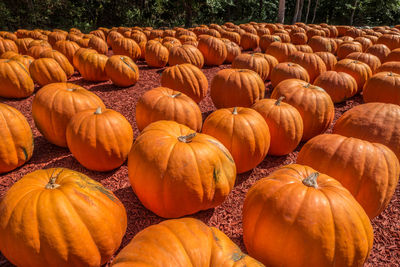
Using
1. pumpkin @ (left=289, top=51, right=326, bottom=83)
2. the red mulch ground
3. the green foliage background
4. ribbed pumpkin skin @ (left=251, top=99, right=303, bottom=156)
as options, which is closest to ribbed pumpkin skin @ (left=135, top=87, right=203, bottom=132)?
the red mulch ground

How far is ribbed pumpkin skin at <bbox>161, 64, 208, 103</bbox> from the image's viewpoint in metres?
5.13

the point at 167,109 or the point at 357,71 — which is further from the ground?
the point at 167,109

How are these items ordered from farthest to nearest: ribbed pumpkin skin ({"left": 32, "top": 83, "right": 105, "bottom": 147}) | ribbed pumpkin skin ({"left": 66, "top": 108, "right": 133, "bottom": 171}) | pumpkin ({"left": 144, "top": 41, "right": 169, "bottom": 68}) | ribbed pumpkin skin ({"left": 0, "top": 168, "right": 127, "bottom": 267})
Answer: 1. pumpkin ({"left": 144, "top": 41, "right": 169, "bottom": 68})
2. ribbed pumpkin skin ({"left": 32, "top": 83, "right": 105, "bottom": 147})
3. ribbed pumpkin skin ({"left": 66, "top": 108, "right": 133, "bottom": 171})
4. ribbed pumpkin skin ({"left": 0, "top": 168, "right": 127, "bottom": 267})

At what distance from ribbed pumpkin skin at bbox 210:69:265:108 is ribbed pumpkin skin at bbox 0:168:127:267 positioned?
10.7ft

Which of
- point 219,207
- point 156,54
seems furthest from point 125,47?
point 219,207

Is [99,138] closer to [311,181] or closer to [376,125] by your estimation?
[311,181]

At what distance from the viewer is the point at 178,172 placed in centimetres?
237

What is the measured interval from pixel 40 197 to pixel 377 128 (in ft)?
12.4

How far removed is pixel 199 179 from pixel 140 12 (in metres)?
19.2

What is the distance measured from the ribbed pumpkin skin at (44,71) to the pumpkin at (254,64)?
4.19 metres

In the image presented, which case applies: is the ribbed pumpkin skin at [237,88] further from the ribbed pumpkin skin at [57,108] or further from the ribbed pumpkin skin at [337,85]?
the ribbed pumpkin skin at [57,108]

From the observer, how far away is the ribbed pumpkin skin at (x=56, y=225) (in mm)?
1832

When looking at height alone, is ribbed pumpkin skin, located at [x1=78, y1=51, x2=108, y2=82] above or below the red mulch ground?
above

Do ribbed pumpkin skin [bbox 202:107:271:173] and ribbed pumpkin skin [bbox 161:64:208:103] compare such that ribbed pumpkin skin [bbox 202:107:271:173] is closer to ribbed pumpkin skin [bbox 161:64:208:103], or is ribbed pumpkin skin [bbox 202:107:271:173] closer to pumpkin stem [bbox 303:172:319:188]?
pumpkin stem [bbox 303:172:319:188]
